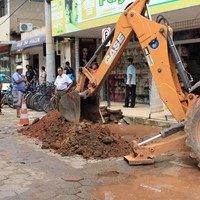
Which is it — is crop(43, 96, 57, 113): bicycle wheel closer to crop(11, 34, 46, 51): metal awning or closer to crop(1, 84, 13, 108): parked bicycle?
crop(1, 84, 13, 108): parked bicycle

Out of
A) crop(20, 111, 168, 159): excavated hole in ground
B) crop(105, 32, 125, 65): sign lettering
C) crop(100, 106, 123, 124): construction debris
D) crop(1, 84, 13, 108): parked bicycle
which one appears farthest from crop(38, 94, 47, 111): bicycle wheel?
crop(105, 32, 125, 65): sign lettering

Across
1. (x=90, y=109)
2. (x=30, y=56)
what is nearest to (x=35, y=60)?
(x=30, y=56)

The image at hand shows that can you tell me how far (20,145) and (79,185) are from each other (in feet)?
11.3

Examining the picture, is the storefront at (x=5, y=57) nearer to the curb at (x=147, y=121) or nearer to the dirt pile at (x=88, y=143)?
the curb at (x=147, y=121)

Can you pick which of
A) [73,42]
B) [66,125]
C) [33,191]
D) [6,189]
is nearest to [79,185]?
[33,191]

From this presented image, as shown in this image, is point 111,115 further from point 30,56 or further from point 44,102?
point 30,56

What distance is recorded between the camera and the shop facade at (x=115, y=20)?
11180 mm

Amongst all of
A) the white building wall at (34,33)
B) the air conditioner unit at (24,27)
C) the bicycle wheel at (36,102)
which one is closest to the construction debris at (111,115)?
the bicycle wheel at (36,102)

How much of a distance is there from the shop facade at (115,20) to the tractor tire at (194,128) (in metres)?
4.94

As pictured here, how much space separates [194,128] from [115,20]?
791 centimetres

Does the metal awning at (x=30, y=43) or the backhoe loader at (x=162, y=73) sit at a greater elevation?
the metal awning at (x=30, y=43)

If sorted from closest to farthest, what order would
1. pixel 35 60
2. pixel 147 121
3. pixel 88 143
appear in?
pixel 88 143 < pixel 147 121 < pixel 35 60

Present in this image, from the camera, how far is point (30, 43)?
2197cm

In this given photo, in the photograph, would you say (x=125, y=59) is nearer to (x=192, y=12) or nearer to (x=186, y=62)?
(x=186, y=62)
